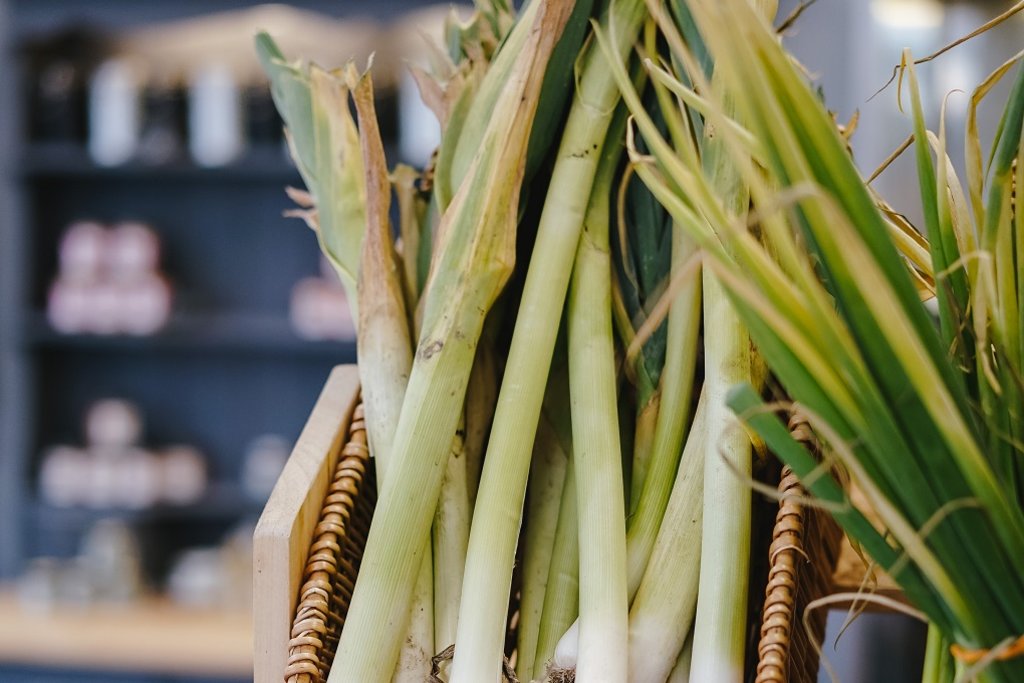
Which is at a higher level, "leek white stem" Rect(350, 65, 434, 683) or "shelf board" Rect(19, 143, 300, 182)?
"shelf board" Rect(19, 143, 300, 182)

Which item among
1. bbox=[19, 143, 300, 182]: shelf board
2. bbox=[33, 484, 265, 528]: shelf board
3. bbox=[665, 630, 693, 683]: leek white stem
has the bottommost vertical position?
bbox=[665, 630, 693, 683]: leek white stem

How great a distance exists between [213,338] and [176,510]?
1.37 feet

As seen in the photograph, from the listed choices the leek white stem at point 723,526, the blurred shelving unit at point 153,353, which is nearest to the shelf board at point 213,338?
the blurred shelving unit at point 153,353

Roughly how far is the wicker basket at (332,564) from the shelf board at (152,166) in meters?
1.86

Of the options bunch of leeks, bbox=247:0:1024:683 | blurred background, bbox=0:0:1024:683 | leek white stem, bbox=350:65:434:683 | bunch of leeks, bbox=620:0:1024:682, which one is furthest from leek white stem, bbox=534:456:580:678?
blurred background, bbox=0:0:1024:683

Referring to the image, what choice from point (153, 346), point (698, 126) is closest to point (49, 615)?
point (153, 346)

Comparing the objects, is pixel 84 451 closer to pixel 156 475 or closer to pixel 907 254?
pixel 156 475

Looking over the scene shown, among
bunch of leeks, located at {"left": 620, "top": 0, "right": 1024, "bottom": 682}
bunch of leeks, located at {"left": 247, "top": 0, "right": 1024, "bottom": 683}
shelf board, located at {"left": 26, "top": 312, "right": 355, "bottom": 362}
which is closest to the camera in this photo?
bunch of leeks, located at {"left": 620, "top": 0, "right": 1024, "bottom": 682}

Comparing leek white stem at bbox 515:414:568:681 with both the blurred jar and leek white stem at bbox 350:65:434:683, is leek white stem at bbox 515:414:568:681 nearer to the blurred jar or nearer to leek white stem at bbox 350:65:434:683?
leek white stem at bbox 350:65:434:683

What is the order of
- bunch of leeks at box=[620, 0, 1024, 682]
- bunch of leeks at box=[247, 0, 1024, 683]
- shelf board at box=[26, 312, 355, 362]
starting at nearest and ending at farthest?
bunch of leeks at box=[620, 0, 1024, 682], bunch of leeks at box=[247, 0, 1024, 683], shelf board at box=[26, 312, 355, 362]

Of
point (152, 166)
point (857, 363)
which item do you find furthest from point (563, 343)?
point (152, 166)

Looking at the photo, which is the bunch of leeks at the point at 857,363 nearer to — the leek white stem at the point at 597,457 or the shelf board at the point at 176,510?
the leek white stem at the point at 597,457

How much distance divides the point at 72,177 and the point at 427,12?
1.01 metres

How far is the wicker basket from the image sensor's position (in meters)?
0.45
